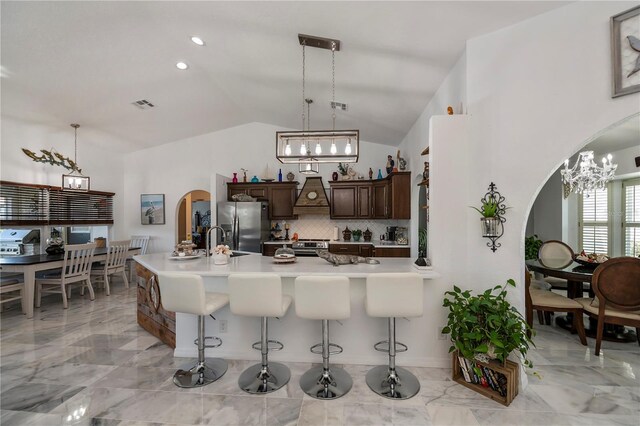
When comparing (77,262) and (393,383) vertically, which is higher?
(77,262)

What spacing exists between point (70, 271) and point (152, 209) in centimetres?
240

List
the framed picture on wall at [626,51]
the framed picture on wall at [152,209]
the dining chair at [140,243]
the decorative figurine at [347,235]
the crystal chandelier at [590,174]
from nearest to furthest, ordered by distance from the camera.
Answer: the framed picture on wall at [626,51], the crystal chandelier at [590,174], the decorative figurine at [347,235], the dining chair at [140,243], the framed picture on wall at [152,209]

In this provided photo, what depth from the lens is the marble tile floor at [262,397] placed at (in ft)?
6.42

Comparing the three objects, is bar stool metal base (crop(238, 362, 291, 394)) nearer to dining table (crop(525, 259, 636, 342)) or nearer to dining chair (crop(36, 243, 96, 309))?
dining table (crop(525, 259, 636, 342))

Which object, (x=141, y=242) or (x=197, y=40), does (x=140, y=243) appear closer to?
(x=141, y=242)

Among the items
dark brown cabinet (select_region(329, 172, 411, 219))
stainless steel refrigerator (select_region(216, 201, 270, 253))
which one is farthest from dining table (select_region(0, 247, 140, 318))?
dark brown cabinet (select_region(329, 172, 411, 219))

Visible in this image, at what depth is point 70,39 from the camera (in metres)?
2.97

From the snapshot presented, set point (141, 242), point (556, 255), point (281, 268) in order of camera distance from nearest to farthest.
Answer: point (281, 268) < point (556, 255) < point (141, 242)

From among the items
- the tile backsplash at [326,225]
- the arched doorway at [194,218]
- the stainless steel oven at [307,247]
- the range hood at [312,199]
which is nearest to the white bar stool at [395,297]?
the stainless steel oven at [307,247]

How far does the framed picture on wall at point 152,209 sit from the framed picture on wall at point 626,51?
25.2ft

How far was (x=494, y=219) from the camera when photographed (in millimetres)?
2344

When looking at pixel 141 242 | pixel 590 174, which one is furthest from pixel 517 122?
pixel 141 242

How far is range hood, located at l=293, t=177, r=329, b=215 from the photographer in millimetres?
5664

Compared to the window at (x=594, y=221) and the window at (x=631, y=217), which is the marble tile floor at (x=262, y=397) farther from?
the window at (x=594, y=221)
